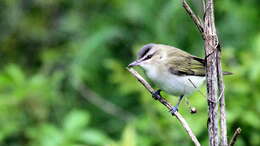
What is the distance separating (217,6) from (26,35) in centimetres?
282

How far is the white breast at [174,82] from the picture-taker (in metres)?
3.58

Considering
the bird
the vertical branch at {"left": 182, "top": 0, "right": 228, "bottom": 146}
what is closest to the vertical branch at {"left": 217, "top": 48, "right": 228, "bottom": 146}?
the vertical branch at {"left": 182, "top": 0, "right": 228, "bottom": 146}

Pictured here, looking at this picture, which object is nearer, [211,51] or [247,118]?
[211,51]

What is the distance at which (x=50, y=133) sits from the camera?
4531mm

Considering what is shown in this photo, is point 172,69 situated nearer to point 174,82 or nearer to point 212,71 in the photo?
point 174,82

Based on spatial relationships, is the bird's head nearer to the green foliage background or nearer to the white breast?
the white breast

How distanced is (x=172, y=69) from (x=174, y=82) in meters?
0.17

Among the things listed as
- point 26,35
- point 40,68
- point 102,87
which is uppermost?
point 26,35

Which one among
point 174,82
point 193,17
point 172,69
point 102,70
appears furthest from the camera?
point 102,70

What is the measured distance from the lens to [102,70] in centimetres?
636

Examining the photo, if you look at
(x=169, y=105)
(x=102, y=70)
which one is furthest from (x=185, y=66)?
(x=102, y=70)

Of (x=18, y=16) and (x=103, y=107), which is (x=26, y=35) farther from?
(x=103, y=107)

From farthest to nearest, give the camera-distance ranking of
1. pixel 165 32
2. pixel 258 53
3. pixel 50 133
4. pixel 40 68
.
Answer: pixel 40 68, pixel 165 32, pixel 50 133, pixel 258 53

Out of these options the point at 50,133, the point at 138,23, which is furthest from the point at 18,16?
the point at 50,133
